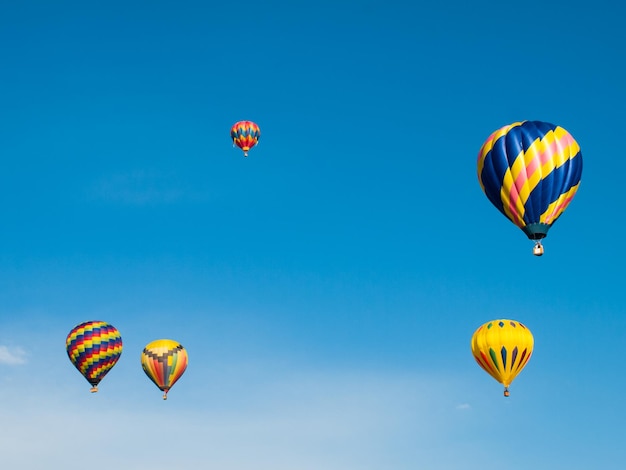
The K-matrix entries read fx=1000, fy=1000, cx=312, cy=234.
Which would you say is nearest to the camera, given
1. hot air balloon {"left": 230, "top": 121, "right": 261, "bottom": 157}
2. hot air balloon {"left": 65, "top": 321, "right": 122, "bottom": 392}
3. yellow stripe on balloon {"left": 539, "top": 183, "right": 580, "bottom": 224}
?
yellow stripe on balloon {"left": 539, "top": 183, "right": 580, "bottom": 224}

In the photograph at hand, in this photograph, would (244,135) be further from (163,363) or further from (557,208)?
(557,208)

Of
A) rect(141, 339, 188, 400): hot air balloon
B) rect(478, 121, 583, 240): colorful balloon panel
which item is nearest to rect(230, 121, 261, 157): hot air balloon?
rect(141, 339, 188, 400): hot air balloon

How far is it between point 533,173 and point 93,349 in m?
39.0

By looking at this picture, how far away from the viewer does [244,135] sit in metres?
80.4

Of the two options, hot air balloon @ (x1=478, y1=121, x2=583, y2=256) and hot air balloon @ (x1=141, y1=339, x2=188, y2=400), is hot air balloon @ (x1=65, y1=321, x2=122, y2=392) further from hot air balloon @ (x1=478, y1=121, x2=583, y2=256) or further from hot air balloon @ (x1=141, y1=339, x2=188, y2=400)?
hot air balloon @ (x1=478, y1=121, x2=583, y2=256)

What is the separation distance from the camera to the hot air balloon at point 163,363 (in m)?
72.7

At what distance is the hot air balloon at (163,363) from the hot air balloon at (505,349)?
80.5 feet

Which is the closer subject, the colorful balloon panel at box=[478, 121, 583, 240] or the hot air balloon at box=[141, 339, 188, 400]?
the colorful balloon panel at box=[478, 121, 583, 240]

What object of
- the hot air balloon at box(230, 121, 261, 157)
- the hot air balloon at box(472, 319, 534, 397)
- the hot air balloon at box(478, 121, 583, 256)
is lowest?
the hot air balloon at box(472, 319, 534, 397)

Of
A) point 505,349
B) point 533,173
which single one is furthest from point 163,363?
point 533,173

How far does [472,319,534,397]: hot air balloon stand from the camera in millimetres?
57656

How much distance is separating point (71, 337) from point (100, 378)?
12.5 ft

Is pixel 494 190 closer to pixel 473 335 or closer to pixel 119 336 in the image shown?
pixel 473 335

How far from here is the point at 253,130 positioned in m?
81.0
